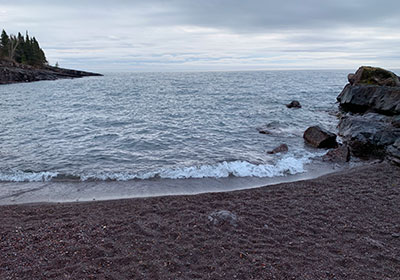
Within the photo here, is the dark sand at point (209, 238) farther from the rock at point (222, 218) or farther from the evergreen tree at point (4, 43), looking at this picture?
the evergreen tree at point (4, 43)

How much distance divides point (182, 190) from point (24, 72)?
76.3m

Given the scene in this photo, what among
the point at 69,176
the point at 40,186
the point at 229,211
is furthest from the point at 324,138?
the point at 40,186

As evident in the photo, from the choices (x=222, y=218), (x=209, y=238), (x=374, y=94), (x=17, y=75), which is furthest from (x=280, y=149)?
(x=17, y=75)

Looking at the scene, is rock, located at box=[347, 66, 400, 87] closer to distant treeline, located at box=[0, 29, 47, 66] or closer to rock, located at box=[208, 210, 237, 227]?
rock, located at box=[208, 210, 237, 227]

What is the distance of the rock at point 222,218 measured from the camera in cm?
557

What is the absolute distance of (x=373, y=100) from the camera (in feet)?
60.2

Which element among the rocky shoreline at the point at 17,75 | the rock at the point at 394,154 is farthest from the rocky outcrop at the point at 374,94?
the rocky shoreline at the point at 17,75

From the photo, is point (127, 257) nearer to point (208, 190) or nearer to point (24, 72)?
point (208, 190)

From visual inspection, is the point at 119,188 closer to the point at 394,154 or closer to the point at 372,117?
the point at 394,154

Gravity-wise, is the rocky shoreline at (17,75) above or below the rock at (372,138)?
above

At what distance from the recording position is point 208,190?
27.1 ft

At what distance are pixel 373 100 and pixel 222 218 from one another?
17491mm

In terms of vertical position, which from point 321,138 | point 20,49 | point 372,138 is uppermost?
point 20,49

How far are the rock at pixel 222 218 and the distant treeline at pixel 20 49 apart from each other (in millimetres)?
93736
